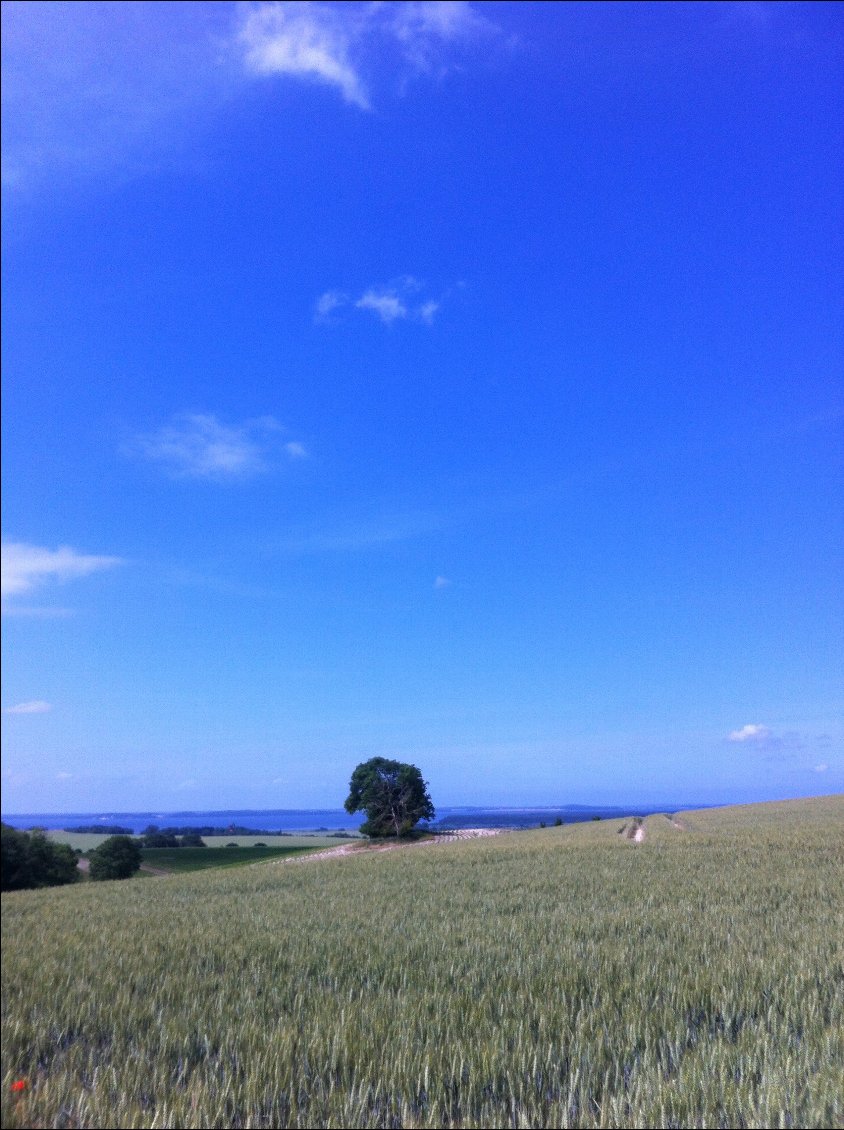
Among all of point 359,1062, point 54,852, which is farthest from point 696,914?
point 54,852

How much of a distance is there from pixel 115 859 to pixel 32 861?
7.63 feet

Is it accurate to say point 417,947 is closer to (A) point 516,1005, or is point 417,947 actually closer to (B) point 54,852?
(A) point 516,1005

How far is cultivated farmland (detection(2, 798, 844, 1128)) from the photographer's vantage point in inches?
97.6

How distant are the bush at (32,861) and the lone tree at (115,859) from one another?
762mm

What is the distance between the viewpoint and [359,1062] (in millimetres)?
2881

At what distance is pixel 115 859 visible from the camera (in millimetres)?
18953

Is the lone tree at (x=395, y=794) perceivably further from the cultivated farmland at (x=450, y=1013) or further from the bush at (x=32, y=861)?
the bush at (x=32, y=861)

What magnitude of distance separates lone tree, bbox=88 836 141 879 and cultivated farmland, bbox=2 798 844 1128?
12.4 meters

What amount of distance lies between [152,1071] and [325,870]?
1278 cm

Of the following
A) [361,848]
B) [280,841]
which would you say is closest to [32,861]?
[361,848]

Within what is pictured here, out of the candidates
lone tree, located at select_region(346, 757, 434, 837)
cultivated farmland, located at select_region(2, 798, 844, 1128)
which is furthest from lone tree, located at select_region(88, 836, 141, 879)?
lone tree, located at select_region(346, 757, 434, 837)

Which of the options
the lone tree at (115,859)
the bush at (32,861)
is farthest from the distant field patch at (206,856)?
the bush at (32,861)

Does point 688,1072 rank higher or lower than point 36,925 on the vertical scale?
higher

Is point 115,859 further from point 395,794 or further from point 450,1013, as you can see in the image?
point 450,1013
